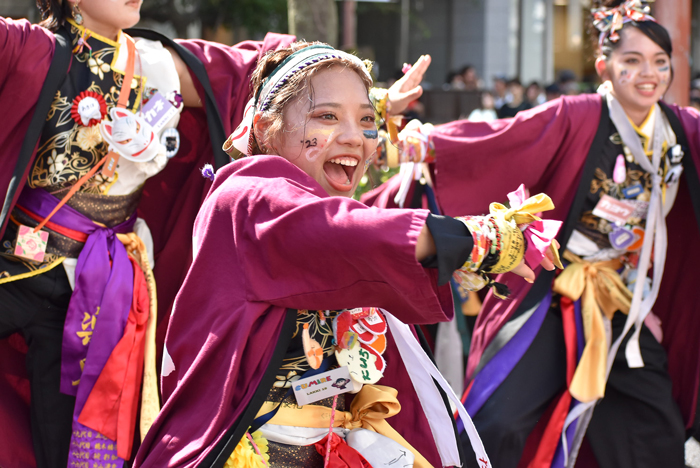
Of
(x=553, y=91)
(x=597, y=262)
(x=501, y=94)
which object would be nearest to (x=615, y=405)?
(x=597, y=262)

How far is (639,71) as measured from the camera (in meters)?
3.07

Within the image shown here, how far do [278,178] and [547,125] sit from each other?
72.2 inches

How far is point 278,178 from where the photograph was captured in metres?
1.41

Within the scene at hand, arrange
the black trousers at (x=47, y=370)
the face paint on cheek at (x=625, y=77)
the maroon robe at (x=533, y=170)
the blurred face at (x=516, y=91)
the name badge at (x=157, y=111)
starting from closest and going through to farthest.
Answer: the black trousers at (x=47, y=370) < the name badge at (x=157, y=111) < the maroon robe at (x=533, y=170) < the face paint on cheek at (x=625, y=77) < the blurred face at (x=516, y=91)

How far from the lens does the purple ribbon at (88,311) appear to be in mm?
2420

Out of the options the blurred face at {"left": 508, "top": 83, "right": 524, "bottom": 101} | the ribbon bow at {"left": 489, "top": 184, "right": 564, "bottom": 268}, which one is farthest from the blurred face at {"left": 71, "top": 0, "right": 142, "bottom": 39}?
the blurred face at {"left": 508, "top": 83, "right": 524, "bottom": 101}

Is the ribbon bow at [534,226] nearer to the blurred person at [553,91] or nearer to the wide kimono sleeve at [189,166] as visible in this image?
the wide kimono sleeve at [189,166]

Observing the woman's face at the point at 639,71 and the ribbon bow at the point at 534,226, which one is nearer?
the ribbon bow at the point at 534,226

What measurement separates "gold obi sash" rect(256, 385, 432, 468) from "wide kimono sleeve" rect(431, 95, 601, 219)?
4.66ft

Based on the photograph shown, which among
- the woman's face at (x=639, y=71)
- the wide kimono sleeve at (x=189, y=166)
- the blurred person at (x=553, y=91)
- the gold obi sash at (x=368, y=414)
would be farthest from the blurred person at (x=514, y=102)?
the gold obi sash at (x=368, y=414)

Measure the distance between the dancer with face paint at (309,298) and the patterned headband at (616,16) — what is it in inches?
72.0

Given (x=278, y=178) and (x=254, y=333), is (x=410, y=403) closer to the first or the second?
(x=254, y=333)

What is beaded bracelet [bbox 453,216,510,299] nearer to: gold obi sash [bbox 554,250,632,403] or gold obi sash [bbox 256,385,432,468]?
gold obi sash [bbox 256,385,432,468]

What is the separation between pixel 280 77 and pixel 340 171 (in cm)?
24
